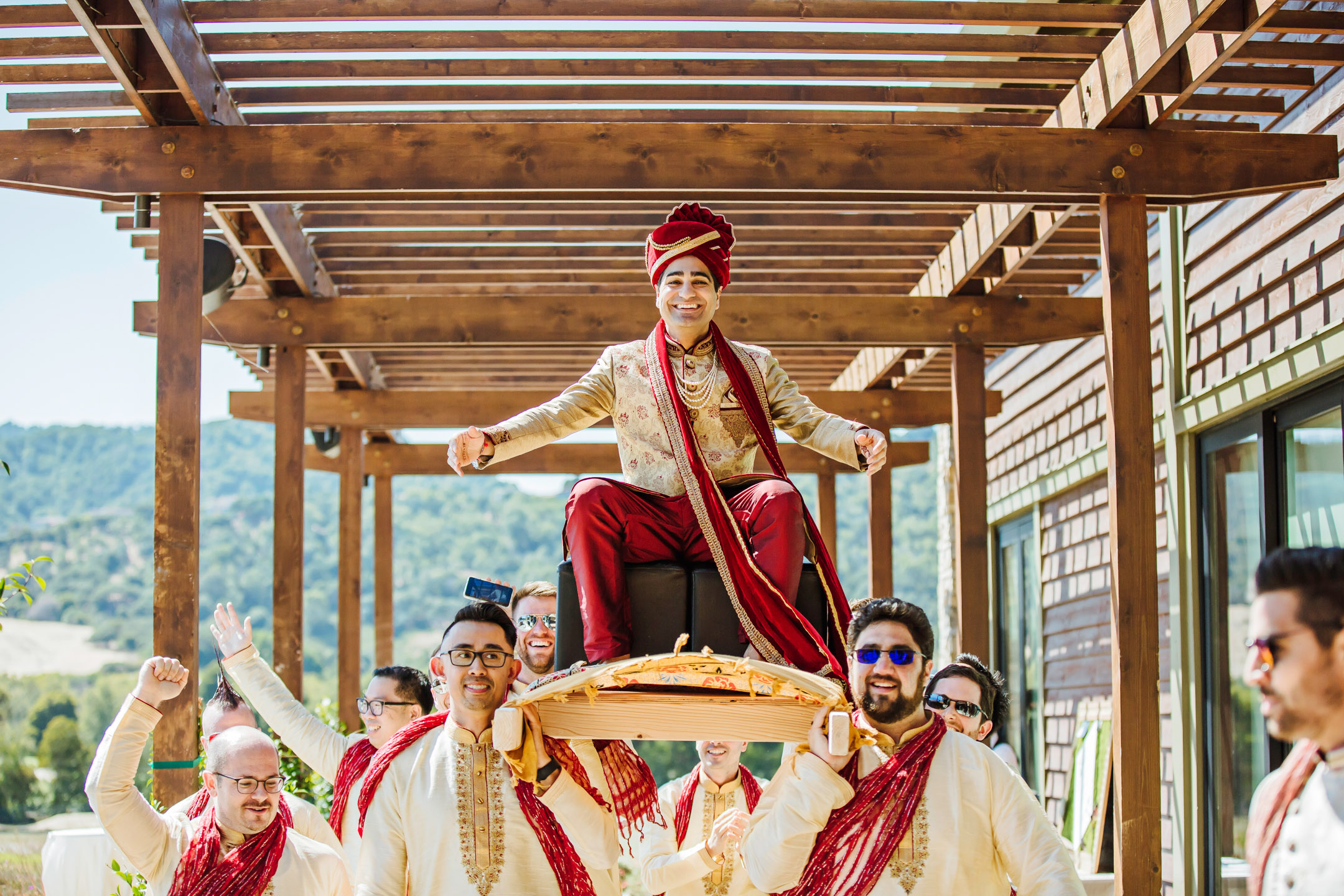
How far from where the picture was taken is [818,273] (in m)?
7.35

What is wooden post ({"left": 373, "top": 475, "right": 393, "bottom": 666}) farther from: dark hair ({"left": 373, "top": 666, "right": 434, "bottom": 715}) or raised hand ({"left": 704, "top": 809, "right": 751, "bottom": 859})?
raised hand ({"left": 704, "top": 809, "right": 751, "bottom": 859})

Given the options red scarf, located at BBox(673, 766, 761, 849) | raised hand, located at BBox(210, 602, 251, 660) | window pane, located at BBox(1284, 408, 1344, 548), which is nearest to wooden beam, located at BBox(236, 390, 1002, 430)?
window pane, located at BBox(1284, 408, 1344, 548)

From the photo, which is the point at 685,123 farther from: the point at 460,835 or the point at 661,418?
the point at 460,835

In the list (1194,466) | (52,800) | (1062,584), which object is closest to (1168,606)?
(1194,466)

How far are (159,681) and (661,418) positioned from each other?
1447 millimetres

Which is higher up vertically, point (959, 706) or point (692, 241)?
point (692, 241)

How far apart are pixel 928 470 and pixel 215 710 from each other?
40.8 metres

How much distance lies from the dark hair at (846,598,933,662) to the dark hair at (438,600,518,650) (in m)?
0.87

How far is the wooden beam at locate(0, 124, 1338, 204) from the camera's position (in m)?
4.70

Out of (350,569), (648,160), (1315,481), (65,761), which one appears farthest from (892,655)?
(65,761)

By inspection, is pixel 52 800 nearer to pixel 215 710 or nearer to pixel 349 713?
pixel 349 713

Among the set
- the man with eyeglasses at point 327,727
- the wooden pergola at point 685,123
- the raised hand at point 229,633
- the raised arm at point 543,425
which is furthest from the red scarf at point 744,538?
the raised hand at point 229,633

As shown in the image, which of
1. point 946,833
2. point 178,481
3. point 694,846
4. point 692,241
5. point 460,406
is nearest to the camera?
point 946,833

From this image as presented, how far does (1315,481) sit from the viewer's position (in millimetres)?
5230
